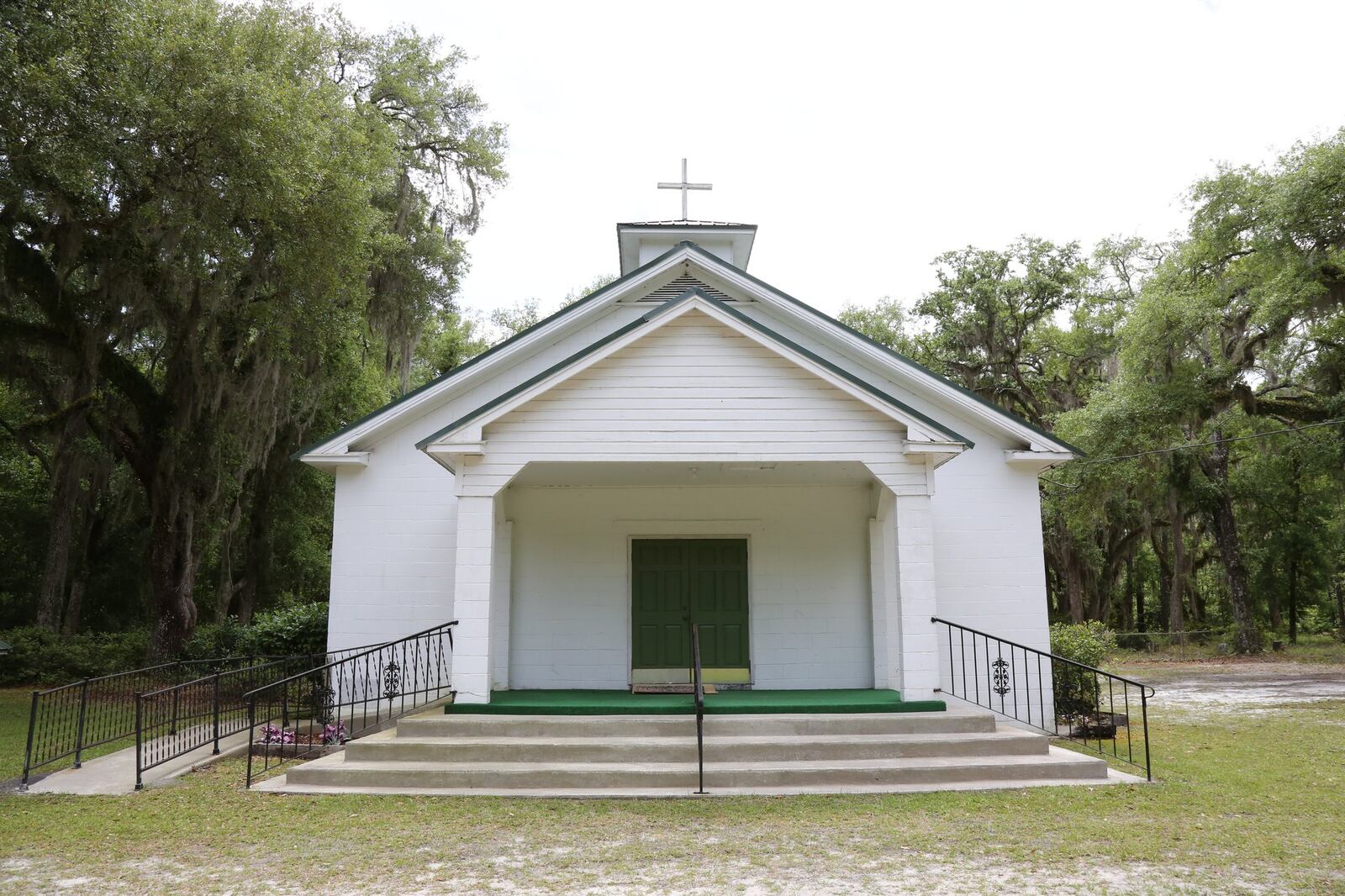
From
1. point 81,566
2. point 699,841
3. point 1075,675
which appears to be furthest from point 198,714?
point 81,566

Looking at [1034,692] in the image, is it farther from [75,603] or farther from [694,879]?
[75,603]

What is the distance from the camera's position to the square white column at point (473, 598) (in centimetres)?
940

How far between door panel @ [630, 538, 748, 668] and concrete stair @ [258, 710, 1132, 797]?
2.79 metres

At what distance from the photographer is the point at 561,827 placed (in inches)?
272

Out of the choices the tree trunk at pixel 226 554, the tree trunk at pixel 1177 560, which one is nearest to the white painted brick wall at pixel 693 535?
the tree trunk at pixel 226 554

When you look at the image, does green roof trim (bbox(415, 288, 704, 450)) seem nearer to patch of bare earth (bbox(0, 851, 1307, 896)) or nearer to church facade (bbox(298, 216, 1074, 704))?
church facade (bbox(298, 216, 1074, 704))

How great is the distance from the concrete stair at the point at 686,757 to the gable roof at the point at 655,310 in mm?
3993

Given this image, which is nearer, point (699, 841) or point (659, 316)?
point (699, 841)

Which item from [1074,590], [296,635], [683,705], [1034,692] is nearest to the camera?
[683,705]

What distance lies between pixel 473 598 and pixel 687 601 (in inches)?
136

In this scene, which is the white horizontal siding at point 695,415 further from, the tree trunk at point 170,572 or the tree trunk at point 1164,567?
the tree trunk at point 1164,567

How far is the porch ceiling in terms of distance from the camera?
35.4 feet

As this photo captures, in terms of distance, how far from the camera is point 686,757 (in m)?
8.48

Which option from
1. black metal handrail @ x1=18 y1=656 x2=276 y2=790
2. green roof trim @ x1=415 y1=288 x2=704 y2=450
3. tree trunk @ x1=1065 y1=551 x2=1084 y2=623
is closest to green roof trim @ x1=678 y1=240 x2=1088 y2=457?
green roof trim @ x1=415 y1=288 x2=704 y2=450
